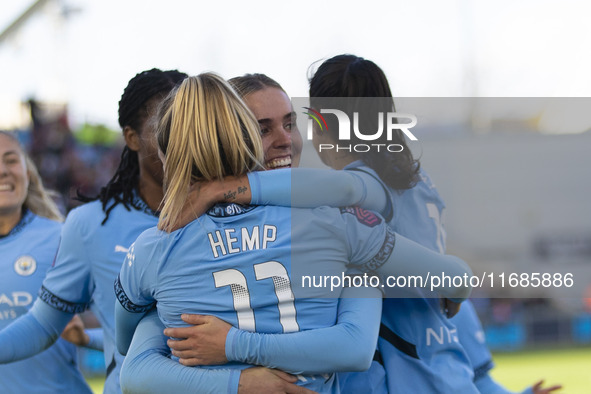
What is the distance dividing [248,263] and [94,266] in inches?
39.7

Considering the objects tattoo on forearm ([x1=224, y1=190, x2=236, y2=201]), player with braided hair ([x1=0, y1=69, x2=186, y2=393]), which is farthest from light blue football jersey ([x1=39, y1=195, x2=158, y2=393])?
tattoo on forearm ([x1=224, y1=190, x2=236, y2=201])

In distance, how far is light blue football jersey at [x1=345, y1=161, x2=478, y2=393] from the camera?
2.27m

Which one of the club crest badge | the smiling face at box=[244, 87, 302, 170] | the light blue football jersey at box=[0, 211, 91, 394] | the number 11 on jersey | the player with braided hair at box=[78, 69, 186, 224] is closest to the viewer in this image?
the number 11 on jersey

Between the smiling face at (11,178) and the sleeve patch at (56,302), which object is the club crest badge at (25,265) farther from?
the sleeve patch at (56,302)

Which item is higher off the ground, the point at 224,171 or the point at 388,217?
the point at 224,171

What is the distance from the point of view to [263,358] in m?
1.85

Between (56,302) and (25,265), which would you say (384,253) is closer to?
(56,302)

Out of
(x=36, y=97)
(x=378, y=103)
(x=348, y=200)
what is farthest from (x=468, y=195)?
(x=36, y=97)

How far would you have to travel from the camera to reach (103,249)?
2654 millimetres

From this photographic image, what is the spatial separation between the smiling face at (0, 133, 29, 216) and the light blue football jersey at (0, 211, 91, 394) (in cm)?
11

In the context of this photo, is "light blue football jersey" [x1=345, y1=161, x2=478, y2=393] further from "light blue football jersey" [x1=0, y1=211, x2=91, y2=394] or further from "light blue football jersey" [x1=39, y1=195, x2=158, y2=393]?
"light blue football jersey" [x1=0, y1=211, x2=91, y2=394]

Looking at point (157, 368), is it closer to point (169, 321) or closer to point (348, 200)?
point (169, 321)

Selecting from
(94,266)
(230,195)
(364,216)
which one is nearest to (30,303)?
(94,266)

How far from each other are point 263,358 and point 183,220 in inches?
16.3
